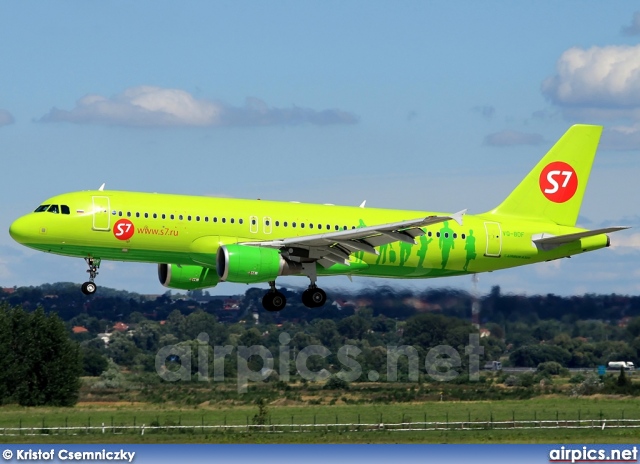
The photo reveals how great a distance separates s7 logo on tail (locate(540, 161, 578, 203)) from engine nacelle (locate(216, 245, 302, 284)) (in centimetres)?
1346

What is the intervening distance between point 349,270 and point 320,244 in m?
2.69

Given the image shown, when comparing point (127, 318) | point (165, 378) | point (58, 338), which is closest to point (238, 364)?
point (165, 378)

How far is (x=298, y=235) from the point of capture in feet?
187

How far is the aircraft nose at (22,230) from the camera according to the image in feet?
178

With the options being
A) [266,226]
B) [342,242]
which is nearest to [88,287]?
[266,226]

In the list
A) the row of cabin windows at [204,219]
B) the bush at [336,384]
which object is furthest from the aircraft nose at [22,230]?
the bush at [336,384]

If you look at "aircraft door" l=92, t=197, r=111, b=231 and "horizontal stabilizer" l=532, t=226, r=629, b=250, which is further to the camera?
"horizontal stabilizer" l=532, t=226, r=629, b=250

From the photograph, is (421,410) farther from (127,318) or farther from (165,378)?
(127,318)

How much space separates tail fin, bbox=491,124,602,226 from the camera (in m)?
62.1

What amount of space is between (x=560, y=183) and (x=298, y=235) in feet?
42.4

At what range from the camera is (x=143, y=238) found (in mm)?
54719

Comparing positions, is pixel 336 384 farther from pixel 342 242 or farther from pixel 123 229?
pixel 123 229

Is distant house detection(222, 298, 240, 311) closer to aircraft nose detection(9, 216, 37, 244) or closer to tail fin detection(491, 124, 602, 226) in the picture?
tail fin detection(491, 124, 602, 226)

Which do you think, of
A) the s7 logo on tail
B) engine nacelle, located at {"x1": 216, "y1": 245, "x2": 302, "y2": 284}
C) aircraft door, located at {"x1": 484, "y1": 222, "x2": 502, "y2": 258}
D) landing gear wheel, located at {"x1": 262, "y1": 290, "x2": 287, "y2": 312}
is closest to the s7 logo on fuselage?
engine nacelle, located at {"x1": 216, "y1": 245, "x2": 302, "y2": 284}
